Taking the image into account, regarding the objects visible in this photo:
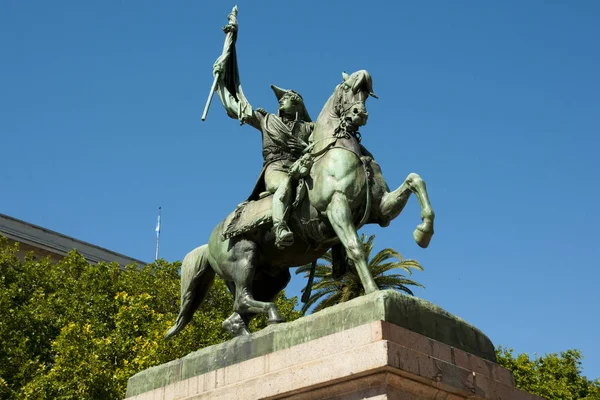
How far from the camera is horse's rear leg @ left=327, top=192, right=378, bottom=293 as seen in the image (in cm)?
947

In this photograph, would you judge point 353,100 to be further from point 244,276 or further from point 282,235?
point 244,276

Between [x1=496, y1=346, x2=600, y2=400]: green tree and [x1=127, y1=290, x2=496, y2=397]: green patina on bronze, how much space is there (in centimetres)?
1856

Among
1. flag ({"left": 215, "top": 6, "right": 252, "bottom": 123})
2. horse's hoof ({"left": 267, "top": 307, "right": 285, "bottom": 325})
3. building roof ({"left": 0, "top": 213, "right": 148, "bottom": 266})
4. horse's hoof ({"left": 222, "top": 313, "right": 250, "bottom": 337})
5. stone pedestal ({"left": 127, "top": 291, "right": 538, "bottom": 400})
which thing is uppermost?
building roof ({"left": 0, "top": 213, "right": 148, "bottom": 266})

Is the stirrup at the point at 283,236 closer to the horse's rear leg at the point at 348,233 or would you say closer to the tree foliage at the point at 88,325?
the horse's rear leg at the point at 348,233

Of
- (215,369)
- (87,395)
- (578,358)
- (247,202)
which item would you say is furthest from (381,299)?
(578,358)

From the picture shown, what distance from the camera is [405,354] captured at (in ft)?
26.8

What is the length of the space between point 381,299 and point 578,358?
24.2 metres

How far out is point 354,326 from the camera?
340 inches

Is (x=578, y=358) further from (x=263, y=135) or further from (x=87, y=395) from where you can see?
(x=263, y=135)

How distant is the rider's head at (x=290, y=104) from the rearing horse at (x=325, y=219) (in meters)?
1.01

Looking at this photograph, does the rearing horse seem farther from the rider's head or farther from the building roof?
the building roof

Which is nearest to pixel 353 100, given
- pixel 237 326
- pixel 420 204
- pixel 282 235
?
pixel 420 204

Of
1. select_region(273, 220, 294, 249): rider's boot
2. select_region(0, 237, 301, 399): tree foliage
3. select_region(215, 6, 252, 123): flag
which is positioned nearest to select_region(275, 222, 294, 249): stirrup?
select_region(273, 220, 294, 249): rider's boot

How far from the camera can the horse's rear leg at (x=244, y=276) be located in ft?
34.8
